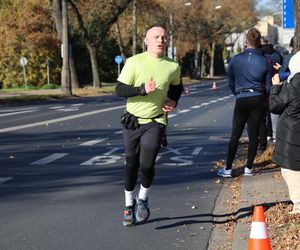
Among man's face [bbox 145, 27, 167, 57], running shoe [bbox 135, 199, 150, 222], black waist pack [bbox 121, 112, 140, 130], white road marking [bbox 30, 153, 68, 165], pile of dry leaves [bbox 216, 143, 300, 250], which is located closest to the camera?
pile of dry leaves [bbox 216, 143, 300, 250]

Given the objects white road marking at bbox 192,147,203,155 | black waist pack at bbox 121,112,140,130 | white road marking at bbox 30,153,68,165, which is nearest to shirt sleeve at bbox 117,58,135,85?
black waist pack at bbox 121,112,140,130

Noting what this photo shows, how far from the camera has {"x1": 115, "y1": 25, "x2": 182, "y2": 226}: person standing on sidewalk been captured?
575 cm

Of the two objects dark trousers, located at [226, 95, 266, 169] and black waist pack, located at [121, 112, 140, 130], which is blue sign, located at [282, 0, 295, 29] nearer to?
dark trousers, located at [226, 95, 266, 169]

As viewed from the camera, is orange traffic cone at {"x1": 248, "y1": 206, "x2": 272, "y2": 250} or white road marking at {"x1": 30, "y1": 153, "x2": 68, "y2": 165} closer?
orange traffic cone at {"x1": 248, "y1": 206, "x2": 272, "y2": 250}

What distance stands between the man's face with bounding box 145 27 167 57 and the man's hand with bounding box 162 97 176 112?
1.49 ft

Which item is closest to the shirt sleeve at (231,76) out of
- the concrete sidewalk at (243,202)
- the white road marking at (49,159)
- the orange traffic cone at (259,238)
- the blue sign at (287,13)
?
the concrete sidewalk at (243,202)

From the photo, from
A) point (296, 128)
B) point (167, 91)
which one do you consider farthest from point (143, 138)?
point (296, 128)

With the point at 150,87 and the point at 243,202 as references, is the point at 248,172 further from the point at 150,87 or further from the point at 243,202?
the point at 150,87

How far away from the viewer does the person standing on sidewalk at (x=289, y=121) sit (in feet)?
18.2

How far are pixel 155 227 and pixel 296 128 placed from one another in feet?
5.50

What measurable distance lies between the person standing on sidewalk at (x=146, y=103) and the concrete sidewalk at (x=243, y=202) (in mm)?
816

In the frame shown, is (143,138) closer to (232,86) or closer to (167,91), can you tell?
(167,91)

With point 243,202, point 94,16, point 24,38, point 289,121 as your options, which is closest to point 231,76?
point 243,202

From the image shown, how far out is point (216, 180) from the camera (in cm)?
873
